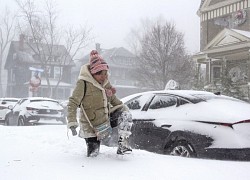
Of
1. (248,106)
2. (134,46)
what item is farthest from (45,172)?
(134,46)

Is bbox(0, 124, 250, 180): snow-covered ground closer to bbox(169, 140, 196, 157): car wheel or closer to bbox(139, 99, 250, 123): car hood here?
bbox(169, 140, 196, 157): car wheel

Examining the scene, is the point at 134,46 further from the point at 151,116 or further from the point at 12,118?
the point at 151,116

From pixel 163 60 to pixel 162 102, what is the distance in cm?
2218

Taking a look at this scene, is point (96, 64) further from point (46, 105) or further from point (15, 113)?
point (15, 113)

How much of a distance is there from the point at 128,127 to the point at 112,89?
0.57 metres

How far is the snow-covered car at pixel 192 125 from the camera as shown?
5.50 m

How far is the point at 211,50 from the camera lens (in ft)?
74.0

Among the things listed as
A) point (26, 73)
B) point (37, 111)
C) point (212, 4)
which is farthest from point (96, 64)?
point (26, 73)

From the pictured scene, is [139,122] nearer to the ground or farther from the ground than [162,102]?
nearer to the ground

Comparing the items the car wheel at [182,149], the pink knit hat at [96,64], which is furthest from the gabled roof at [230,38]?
the pink knit hat at [96,64]

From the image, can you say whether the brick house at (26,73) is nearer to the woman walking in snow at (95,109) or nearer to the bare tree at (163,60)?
the bare tree at (163,60)

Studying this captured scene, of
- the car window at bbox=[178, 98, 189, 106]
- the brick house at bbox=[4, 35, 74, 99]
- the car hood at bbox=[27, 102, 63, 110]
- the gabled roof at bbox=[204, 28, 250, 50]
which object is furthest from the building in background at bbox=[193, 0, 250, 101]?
the brick house at bbox=[4, 35, 74, 99]

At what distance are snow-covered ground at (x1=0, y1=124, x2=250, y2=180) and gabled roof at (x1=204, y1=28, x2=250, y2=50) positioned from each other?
1658 centimetres

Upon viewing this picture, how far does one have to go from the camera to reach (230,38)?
2162 cm
